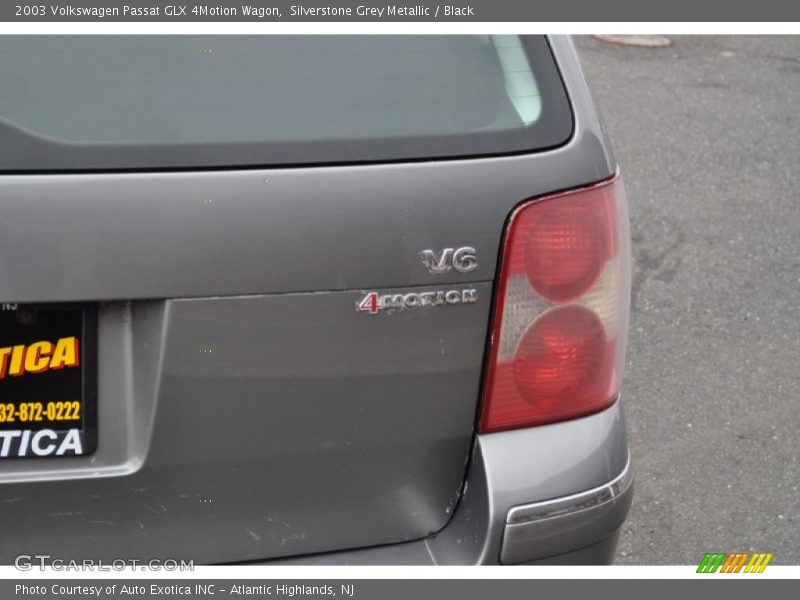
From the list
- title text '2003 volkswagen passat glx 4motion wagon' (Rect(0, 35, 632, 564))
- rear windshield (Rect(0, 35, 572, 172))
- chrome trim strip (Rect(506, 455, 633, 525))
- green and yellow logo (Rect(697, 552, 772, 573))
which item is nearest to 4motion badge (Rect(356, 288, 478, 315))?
title text '2003 volkswagen passat glx 4motion wagon' (Rect(0, 35, 632, 564))

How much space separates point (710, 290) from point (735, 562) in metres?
1.64

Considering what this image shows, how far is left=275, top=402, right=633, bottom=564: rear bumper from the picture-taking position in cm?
211

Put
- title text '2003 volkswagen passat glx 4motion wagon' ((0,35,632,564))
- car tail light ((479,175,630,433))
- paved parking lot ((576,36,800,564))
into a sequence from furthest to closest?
1. paved parking lot ((576,36,800,564))
2. car tail light ((479,175,630,433))
3. title text '2003 volkswagen passat glx 4motion wagon' ((0,35,632,564))

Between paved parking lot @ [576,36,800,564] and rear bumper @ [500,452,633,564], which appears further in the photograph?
paved parking lot @ [576,36,800,564]

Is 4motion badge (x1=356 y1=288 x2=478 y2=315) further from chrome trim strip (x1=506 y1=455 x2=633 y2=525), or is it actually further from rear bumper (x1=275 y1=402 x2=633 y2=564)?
chrome trim strip (x1=506 y1=455 x2=633 y2=525)

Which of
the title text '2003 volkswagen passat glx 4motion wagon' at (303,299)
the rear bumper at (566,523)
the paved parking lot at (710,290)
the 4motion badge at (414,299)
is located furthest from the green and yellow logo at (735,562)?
the 4motion badge at (414,299)

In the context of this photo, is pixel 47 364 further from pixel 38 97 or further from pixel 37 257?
pixel 38 97

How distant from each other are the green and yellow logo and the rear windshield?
63.7 inches

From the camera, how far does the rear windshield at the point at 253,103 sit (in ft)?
6.29

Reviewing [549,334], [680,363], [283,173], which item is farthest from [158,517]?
[680,363]

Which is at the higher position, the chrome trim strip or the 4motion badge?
the 4motion badge

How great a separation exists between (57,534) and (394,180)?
848mm

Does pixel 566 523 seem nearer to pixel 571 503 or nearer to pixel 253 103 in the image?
pixel 571 503

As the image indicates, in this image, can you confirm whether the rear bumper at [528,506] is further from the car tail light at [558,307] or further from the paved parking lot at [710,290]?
the paved parking lot at [710,290]
